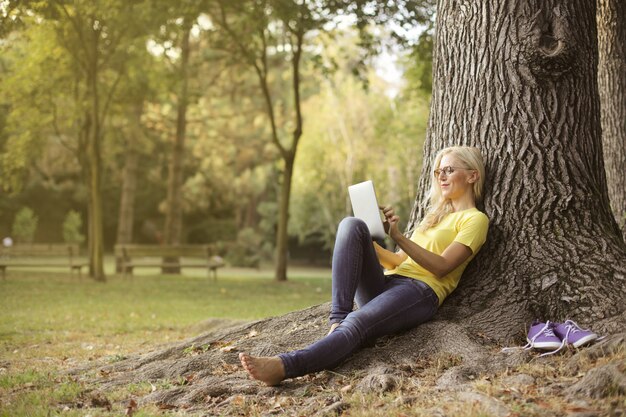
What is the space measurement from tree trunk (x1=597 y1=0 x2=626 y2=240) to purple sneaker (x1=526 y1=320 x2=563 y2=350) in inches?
160

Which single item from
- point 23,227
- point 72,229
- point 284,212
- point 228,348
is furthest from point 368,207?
point 72,229

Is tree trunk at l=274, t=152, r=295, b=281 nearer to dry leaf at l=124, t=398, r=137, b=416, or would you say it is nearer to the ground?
the ground

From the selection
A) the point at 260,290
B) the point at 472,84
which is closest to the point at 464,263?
the point at 472,84

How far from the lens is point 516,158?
5672mm

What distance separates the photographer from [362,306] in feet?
17.8

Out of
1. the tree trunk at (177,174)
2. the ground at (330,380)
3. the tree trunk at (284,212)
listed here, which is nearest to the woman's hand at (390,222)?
the ground at (330,380)

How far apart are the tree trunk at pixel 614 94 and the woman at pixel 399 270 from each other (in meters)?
3.81

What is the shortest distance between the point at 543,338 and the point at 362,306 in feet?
4.26

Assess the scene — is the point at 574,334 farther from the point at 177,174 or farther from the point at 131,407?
the point at 177,174

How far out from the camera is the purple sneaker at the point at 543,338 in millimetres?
4879

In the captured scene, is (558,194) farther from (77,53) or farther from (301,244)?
(301,244)

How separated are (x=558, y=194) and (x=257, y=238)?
31.6 m

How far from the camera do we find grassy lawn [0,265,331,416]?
18.6 ft

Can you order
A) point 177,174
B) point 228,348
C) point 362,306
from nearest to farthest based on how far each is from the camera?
point 362,306
point 228,348
point 177,174
